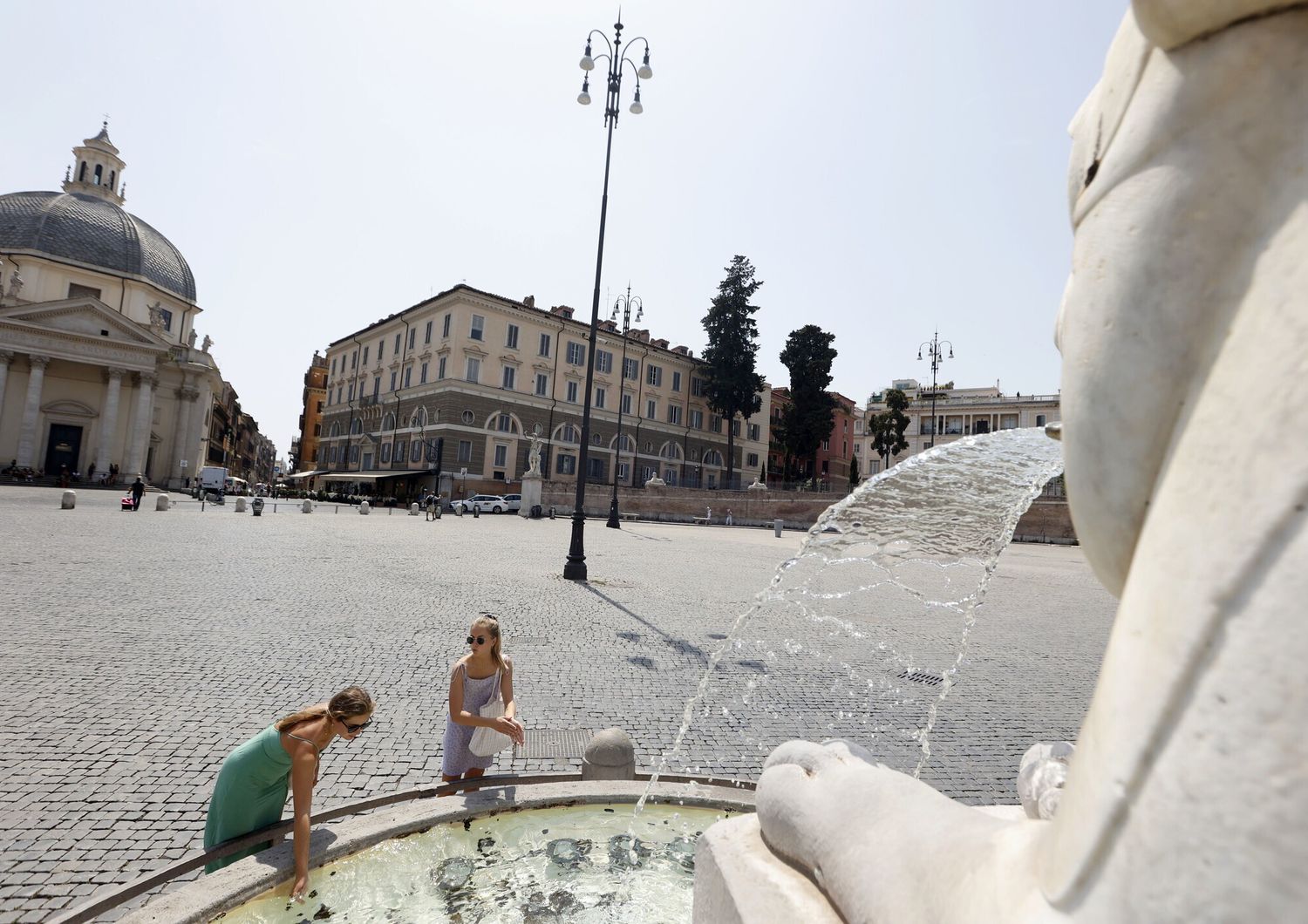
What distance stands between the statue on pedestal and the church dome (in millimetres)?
61743

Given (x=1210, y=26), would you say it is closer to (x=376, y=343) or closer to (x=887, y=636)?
(x=887, y=636)

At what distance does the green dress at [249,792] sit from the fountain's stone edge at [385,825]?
0.17 meters

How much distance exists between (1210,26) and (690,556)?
1777 cm

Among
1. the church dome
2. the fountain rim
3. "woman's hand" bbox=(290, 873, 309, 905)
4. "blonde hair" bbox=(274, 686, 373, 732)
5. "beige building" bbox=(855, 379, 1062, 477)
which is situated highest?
the church dome

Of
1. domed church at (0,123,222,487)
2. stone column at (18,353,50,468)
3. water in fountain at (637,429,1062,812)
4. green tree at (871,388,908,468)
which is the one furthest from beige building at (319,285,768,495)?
water in fountain at (637,429,1062,812)

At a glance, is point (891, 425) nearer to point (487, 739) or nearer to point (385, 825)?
point (487, 739)

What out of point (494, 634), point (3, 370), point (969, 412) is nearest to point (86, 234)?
point (3, 370)

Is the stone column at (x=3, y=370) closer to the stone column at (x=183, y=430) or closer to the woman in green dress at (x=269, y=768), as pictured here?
the stone column at (x=183, y=430)

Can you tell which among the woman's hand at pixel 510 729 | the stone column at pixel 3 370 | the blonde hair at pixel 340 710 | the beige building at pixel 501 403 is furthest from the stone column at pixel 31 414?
the woman's hand at pixel 510 729

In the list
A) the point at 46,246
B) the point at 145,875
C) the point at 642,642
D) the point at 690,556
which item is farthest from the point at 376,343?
the point at 145,875

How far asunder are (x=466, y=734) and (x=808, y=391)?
2121 inches

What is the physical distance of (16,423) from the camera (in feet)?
133

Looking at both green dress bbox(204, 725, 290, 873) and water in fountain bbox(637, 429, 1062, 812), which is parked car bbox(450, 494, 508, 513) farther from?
green dress bbox(204, 725, 290, 873)

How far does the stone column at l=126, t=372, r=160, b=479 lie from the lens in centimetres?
4312
